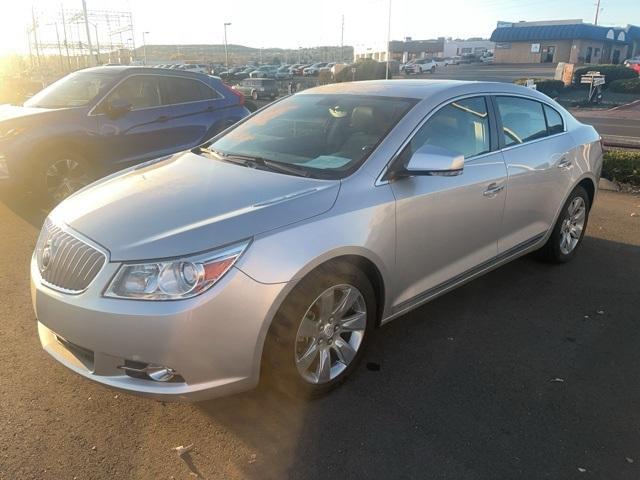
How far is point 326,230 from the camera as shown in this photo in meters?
2.78

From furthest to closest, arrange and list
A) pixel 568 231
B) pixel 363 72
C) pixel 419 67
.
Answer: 1. pixel 419 67
2. pixel 363 72
3. pixel 568 231

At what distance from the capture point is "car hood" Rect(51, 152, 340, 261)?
2527 mm

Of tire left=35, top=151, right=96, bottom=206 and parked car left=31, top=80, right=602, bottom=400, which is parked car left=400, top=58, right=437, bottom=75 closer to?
tire left=35, top=151, right=96, bottom=206

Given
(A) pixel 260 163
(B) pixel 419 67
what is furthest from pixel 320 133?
(B) pixel 419 67

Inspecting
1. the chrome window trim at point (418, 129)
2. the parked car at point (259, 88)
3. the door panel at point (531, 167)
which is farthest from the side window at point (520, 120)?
the parked car at point (259, 88)

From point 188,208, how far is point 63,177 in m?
4.46

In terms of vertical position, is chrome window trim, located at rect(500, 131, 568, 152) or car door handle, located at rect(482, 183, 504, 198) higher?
chrome window trim, located at rect(500, 131, 568, 152)

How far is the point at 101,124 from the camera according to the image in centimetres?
658

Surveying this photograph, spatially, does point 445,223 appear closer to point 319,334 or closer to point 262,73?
point 319,334

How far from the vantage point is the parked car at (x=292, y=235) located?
8.06ft

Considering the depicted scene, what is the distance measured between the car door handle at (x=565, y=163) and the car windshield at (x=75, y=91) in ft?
17.5

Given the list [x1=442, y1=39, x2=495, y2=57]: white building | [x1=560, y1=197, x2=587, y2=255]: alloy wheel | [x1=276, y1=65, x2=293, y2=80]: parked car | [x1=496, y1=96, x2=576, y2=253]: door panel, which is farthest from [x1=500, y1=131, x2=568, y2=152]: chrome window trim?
[x1=442, y1=39, x2=495, y2=57]: white building

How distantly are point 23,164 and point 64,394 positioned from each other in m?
4.07

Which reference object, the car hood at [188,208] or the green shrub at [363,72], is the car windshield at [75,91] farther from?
the green shrub at [363,72]
